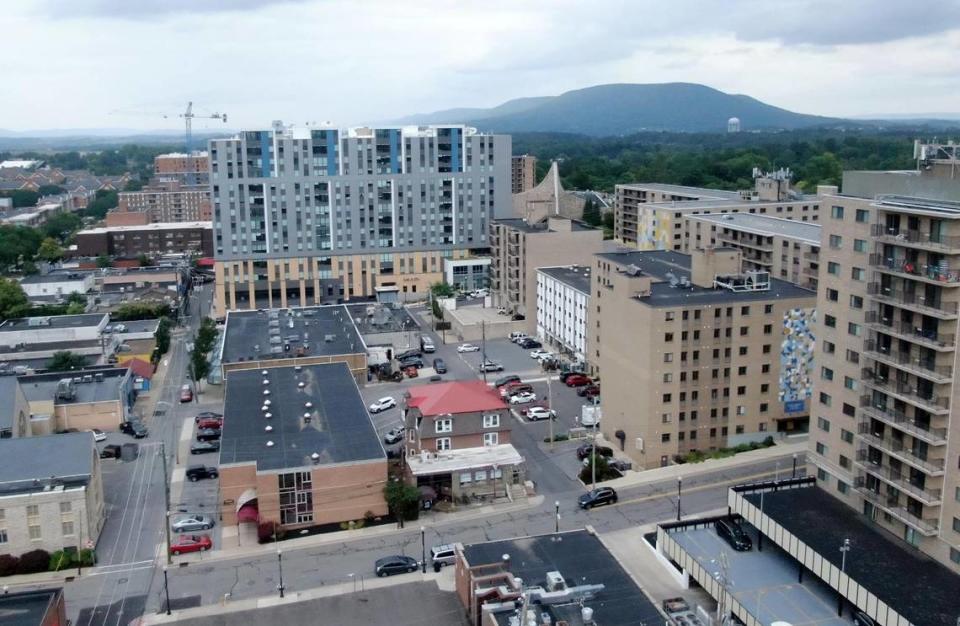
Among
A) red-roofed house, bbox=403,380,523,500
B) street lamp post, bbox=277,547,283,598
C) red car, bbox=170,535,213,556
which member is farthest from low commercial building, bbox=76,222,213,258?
street lamp post, bbox=277,547,283,598

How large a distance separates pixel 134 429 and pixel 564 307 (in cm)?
2939

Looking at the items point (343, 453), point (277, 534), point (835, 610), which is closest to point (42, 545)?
point (277, 534)

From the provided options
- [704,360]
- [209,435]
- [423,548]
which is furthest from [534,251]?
[423,548]

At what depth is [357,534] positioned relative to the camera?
3544cm

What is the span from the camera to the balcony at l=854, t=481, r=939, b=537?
89.0 ft

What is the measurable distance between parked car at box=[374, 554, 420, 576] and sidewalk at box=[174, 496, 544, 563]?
3019mm

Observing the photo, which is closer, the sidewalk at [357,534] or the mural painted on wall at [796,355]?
the sidewalk at [357,534]

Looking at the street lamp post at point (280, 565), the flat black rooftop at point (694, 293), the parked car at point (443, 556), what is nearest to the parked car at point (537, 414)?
the flat black rooftop at point (694, 293)

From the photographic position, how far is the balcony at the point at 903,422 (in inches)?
1054

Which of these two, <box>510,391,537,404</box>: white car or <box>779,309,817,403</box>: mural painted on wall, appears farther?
<box>510,391,537,404</box>: white car

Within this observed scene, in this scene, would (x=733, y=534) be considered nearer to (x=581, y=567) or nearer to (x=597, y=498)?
(x=581, y=567)

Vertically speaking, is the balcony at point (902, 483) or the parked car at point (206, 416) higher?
the balcony at point (902, 483)

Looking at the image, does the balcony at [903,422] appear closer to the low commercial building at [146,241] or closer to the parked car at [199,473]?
the parked car at [199,473]

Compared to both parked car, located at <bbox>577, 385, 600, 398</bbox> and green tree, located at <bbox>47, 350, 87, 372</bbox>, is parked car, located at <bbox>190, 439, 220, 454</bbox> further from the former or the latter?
parked car, located at <bbox>577, 385, 600, 398</bbox>
